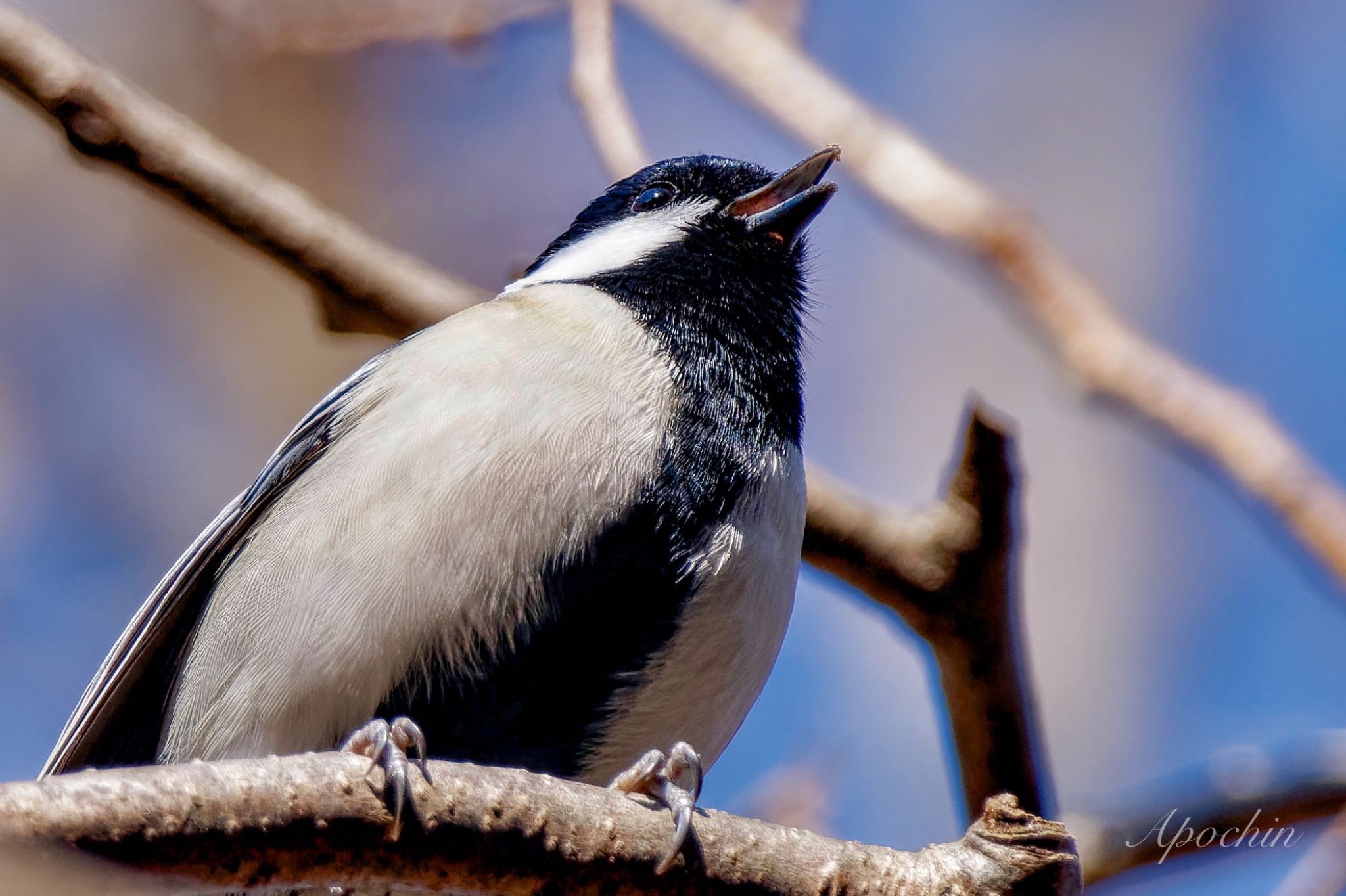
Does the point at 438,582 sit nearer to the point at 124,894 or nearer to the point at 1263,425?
the point at 124,894

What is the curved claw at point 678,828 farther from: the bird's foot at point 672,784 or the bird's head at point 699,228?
the bird's head at point 699,228

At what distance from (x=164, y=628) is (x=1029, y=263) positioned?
2.11 metres

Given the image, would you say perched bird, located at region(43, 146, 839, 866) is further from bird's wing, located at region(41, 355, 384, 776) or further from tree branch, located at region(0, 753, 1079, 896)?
tree branch, located at region(0, 753, 1079, 896)

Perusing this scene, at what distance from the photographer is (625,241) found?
381 centimetres

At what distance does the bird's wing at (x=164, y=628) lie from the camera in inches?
124

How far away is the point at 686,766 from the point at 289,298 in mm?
5986

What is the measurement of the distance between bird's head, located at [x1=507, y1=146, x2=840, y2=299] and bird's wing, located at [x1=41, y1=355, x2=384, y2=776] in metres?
0.72

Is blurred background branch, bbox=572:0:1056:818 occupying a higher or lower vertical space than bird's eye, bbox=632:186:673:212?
lower

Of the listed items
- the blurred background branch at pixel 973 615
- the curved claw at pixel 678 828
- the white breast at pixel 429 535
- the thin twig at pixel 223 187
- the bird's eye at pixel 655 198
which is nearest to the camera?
the curved claw at pixel 678 828

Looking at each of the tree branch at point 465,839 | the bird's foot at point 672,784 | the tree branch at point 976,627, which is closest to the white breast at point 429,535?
the bird's foot at point 672,784

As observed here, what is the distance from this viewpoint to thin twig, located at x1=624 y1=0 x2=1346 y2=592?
2.47m

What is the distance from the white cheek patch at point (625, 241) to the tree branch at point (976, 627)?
3.27 ft

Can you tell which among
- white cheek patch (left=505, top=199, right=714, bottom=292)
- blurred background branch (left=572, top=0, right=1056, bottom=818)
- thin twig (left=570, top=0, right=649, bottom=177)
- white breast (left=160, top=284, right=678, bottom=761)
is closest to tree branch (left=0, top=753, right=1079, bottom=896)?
white breast (left=160, top=284, right=678, bottom=761)

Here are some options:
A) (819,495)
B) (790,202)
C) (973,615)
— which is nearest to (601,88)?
(790,202)
